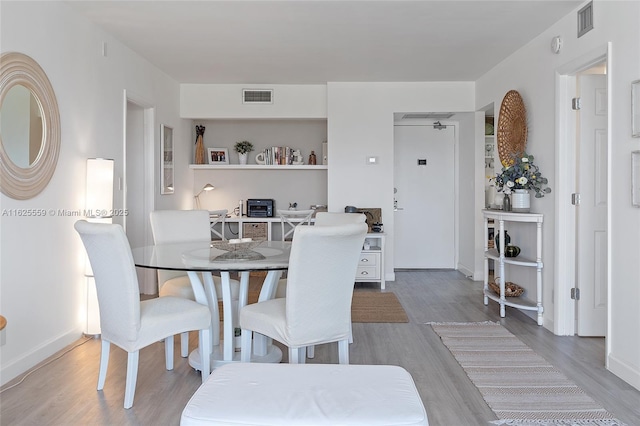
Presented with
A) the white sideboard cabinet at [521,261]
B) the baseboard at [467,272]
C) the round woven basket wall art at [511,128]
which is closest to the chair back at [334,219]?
the white sideboard cabinet at [521,261]

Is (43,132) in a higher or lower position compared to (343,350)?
higher

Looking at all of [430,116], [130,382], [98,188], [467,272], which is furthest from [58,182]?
[467,272]

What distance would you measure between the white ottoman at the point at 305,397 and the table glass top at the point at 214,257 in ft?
2.37

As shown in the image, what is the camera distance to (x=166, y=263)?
2.54 metres

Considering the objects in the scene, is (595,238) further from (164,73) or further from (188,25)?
(164,73)

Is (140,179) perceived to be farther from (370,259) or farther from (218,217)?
(370,259)

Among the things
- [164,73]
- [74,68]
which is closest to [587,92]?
[74,68]

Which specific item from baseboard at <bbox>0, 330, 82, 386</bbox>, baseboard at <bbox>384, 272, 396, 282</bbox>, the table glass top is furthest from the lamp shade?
baseboard at <bbox>384, 272, 396, 282</bbox>

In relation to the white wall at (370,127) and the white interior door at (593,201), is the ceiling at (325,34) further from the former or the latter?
the white interior door at (593,201)

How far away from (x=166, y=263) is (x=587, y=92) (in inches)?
129

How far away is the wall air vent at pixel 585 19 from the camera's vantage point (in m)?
3.20

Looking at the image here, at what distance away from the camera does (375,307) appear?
14.8 feet

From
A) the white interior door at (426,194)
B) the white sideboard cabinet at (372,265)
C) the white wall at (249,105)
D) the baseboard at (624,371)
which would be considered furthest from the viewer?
the white interior door at (426,194)

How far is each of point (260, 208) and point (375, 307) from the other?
241cm
